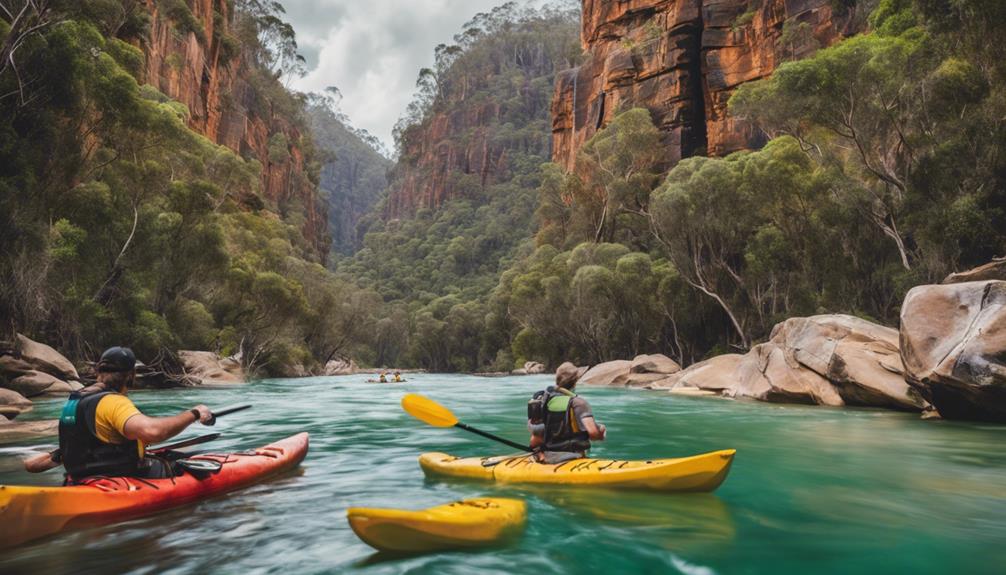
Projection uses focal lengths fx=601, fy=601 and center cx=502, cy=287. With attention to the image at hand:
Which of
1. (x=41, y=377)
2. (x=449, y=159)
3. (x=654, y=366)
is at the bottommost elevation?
(x=41, y=377)

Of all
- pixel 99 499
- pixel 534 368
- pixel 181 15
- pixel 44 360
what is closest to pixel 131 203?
pixel 44 360

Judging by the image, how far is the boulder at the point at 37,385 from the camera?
1441 cm

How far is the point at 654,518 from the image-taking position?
488 cm

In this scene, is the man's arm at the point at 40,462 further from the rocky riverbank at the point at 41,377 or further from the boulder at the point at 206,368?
the boulder at the point at 206,368

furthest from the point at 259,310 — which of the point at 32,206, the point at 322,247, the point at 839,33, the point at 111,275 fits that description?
the point at 322,247

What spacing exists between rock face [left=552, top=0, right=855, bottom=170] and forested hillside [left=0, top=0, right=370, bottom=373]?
26681 mm

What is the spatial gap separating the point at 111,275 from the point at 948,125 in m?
27.4

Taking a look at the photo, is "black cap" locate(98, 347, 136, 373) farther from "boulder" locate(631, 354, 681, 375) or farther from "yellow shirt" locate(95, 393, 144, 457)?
"boulder" locate(631, 354, 681, 375)

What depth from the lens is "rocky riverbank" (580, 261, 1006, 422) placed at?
9.39 m

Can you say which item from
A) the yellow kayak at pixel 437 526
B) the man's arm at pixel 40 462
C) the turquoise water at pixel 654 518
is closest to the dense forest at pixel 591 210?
the turquoise water at pixel 654 518

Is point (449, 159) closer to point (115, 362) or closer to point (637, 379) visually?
point (637, 379)

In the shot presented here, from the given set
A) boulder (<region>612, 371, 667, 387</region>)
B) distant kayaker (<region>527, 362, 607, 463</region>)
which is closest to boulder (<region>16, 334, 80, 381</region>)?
distant kayaker (<region>527, 362, 607, 463</region>)

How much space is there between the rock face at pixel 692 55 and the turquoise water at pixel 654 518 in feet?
104

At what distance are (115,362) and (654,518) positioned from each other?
13.9 ft
